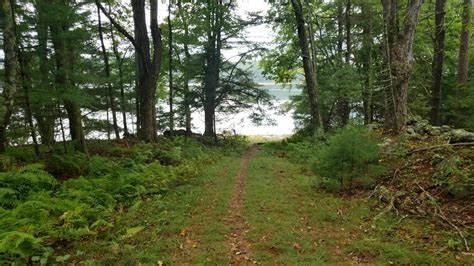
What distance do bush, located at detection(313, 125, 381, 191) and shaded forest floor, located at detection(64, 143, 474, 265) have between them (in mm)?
566

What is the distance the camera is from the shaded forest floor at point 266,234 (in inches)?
195

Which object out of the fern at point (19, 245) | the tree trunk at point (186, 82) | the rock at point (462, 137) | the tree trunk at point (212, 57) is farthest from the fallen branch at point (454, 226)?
the tree trunk at point (186, 82)

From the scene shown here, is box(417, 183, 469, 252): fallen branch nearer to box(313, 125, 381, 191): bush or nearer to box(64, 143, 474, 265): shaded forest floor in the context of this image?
box(64, 143, 474, 265): shaded forest floor

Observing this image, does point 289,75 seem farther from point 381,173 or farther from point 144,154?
point 381,173

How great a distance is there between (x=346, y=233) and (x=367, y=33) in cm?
1789

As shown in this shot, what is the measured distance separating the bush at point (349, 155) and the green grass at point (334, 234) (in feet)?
1.92

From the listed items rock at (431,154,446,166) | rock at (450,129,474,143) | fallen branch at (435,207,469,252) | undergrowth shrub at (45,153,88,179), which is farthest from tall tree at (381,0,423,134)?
undergrowth shrub at (45,153,88,179)

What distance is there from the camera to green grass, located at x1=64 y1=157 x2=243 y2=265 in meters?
5.02

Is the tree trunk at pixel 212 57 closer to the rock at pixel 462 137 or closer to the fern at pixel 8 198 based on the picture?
the rock at pixel 462 137

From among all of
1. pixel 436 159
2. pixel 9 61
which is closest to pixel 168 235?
pixel 436 159

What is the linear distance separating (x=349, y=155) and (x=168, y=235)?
170 inches

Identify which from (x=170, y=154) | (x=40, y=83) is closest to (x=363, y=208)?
(x=170, y=154)

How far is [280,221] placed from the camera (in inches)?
257

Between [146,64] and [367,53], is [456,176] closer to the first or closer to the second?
[146,64]
